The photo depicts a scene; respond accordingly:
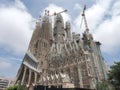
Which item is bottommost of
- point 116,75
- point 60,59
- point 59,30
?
point 116,75

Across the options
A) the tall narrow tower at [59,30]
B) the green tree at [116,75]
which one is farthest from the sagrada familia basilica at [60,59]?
the green tree at [116,75]

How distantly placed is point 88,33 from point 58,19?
36743 millimetres

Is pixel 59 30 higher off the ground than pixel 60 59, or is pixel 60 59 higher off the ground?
pixel 59 30

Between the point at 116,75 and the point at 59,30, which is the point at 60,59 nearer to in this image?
the point at 59,30

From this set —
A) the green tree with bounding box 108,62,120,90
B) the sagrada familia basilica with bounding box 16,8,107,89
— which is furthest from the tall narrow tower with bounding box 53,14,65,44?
the green tree with bounding box 108,62,120,90

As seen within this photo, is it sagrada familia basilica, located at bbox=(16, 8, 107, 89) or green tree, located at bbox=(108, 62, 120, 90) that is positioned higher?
sagrada familia basilica, located at bbox=(16, 8, 107, 89)

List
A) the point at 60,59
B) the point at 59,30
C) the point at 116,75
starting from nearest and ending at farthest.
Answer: the point at 116,75 < the point at 60,59 < the point at 59,30

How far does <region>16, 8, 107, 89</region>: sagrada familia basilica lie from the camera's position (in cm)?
7300

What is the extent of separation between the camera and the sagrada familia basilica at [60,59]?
73.0 metres

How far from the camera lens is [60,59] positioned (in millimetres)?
88188

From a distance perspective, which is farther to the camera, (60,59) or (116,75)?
(60,59)

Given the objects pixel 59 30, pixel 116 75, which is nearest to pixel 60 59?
pixel 59 30

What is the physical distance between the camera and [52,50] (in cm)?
10156

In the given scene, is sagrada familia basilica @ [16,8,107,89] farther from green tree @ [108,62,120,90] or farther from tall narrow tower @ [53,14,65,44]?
green tree @ [108,62,120,90]
